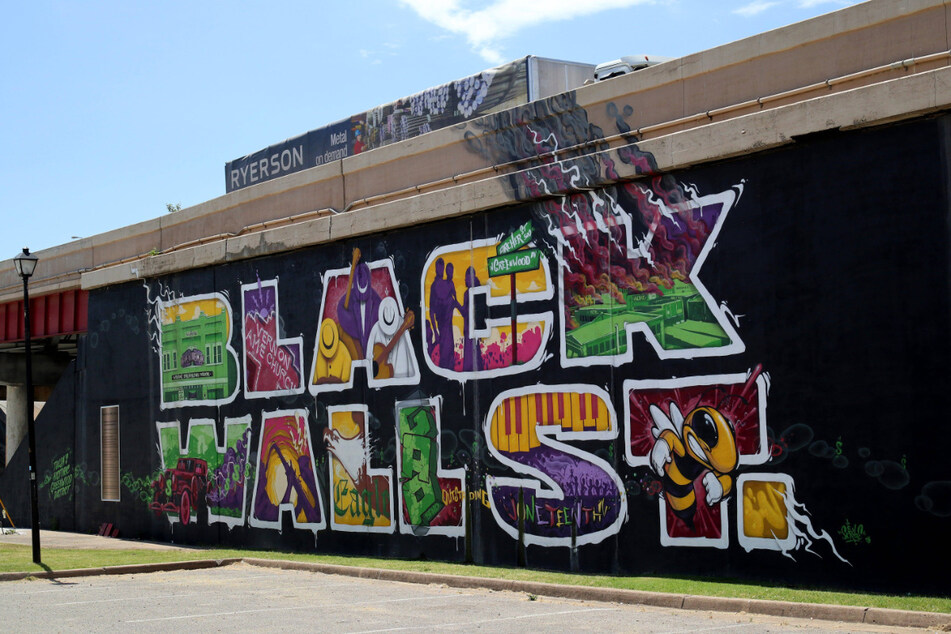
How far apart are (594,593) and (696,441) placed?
2.41 metres

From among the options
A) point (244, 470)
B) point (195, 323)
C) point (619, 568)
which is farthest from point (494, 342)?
point (195, 323)

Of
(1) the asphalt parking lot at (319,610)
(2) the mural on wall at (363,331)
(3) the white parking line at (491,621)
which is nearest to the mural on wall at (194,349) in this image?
(2) the mural on wall at (363,331)

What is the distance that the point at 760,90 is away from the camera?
13.5m

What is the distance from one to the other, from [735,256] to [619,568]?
4504mm

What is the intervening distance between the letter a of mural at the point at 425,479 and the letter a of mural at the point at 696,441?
3747mm

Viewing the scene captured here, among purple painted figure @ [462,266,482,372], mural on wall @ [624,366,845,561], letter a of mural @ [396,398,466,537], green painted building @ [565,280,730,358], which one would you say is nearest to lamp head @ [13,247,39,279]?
letter a of mural @ [396,398,466,537]

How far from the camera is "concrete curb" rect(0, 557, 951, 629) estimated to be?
33.3 feet

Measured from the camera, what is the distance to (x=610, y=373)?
14.8 m

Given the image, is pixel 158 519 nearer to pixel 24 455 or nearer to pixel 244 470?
pixel 244 470

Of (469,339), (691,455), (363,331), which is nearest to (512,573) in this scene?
(691,455)

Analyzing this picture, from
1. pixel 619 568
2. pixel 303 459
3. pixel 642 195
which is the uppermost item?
pixel 642 195

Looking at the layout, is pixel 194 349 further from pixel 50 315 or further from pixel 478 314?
pixel 478 314

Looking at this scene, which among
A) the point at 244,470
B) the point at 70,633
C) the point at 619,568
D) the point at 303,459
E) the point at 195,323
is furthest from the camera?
the point at 195,323

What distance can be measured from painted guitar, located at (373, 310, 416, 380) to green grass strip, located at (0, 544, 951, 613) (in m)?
3.14
